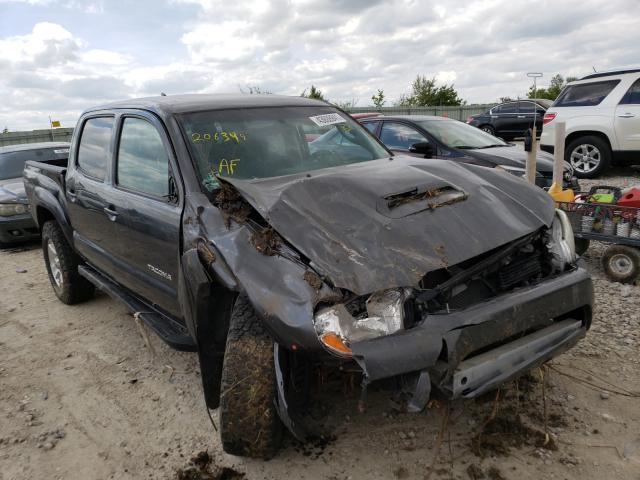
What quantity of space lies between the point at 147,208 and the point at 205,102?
0.85 meters

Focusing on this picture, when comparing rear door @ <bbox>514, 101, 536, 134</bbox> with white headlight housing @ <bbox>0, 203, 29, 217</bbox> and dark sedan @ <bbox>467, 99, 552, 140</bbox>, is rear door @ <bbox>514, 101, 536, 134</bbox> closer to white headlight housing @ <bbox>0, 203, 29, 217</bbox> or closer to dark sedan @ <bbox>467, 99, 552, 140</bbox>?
dark sedan @ <bbox>467, 99, 552, 140</bbox>

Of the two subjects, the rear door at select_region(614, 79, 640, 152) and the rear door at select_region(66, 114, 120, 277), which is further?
the rear door at select_region(614, 79, 640, 152)

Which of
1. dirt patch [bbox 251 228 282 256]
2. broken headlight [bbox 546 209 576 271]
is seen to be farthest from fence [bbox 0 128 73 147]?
broken headlight [bbox 546 209 576 271]

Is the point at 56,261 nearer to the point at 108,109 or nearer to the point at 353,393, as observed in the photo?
the point at 108,109

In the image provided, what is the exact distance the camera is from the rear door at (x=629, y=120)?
8617 millimetres

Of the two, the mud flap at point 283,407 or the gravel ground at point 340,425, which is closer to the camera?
the mud flap at point 283,407

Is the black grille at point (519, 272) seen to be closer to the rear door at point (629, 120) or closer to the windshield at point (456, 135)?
the windshield at point (456, 135)

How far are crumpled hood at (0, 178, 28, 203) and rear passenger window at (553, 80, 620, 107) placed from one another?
30.7ft

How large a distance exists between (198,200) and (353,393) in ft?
4.80

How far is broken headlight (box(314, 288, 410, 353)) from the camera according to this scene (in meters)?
2.11

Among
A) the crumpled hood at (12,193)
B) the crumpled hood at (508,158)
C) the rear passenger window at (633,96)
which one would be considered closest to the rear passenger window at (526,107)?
the rear passenger window at (633,96)

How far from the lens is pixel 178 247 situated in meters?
2.87

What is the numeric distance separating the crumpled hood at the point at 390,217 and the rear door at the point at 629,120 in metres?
6.94

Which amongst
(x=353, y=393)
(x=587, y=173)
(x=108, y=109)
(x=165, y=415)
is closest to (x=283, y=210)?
(x=353, y=393)
